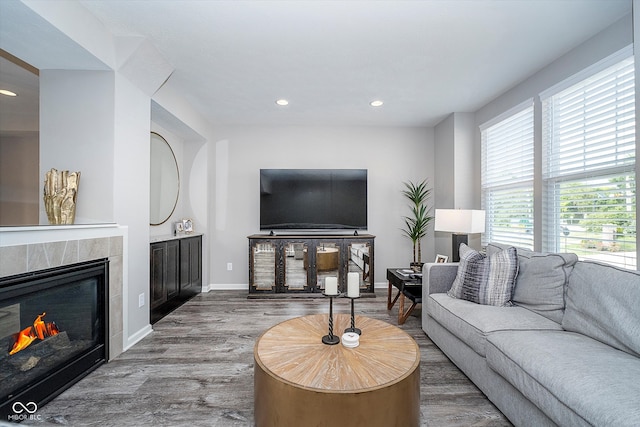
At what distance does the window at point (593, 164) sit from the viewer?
6.71 ft

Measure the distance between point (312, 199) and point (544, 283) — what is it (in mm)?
2970

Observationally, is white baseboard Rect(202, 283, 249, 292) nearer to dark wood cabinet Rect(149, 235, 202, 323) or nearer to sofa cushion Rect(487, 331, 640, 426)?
dark wood cabinet Rect(149, 235, 202, 323)

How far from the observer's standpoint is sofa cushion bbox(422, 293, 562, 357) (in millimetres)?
1802

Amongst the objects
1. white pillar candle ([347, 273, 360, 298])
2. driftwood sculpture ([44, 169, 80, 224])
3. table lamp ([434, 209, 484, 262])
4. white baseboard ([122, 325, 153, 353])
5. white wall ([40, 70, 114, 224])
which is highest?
white wall ([40, 70, 114, 224])

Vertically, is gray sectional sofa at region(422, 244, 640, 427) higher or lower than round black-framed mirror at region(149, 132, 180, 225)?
lower

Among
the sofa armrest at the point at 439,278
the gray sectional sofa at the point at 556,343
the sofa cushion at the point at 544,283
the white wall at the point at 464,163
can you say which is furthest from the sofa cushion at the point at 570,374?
the white wall at the point at 464,163

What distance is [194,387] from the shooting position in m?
1.92

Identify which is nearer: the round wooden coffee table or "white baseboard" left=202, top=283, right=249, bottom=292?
the round wooden coffee table

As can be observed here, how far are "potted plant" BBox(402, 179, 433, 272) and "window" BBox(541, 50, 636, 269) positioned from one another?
1685mm

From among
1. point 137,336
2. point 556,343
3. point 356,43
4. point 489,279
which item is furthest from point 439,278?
point 137,336

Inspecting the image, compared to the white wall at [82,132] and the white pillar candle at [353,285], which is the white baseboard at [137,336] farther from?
the white pillar candle at [353,285]

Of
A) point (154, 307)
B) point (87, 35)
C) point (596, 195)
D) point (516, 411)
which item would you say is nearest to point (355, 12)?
point (87, 35)

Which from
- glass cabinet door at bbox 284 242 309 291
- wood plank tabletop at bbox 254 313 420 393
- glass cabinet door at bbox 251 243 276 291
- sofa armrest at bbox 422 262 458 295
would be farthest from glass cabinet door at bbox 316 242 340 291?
wood plank tabletop at bbox 254 313 420 393

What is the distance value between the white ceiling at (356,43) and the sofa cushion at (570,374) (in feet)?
6.73
